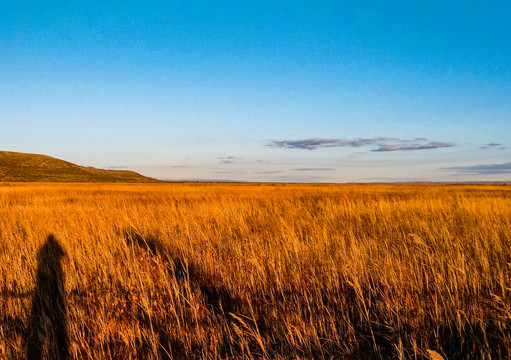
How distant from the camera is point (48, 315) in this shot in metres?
3.22

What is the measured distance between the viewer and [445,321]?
268 cm

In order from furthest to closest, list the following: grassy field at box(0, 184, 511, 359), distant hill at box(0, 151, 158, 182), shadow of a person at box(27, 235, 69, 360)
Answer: distant hill at box(0, 151, 158, 182) → shadow of a person at box(27, 235, 69, 360) → grassy field at box(0, 184, 511, 359)

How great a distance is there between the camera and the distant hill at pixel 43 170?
110 metres

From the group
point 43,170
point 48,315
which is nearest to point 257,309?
point 48,315

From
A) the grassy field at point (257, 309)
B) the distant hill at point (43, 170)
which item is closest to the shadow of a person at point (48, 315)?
the grassy field at point (257, 309)

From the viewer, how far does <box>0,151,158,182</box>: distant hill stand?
110125 mm

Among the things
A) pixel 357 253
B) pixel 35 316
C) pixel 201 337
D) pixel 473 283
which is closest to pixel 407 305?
pixel 473 283

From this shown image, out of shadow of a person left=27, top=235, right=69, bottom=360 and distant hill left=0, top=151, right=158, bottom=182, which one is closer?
shadow of a person left=27, top=235, right=69, bottom=360

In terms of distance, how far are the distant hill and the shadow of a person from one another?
120477 millimetres

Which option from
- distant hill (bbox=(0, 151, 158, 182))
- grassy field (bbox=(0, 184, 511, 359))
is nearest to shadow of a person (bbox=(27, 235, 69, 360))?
grassy field (bbox=(0, 184, 511, 359))

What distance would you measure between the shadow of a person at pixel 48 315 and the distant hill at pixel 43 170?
395ft

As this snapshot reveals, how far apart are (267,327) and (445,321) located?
4.94 ft

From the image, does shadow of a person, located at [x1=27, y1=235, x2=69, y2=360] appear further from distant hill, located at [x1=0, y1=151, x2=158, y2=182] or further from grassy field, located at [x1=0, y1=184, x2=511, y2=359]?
distant hill, located at [x1=0, y1=151, x2=158, y2=182]

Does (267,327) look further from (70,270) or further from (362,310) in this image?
(70,270)
